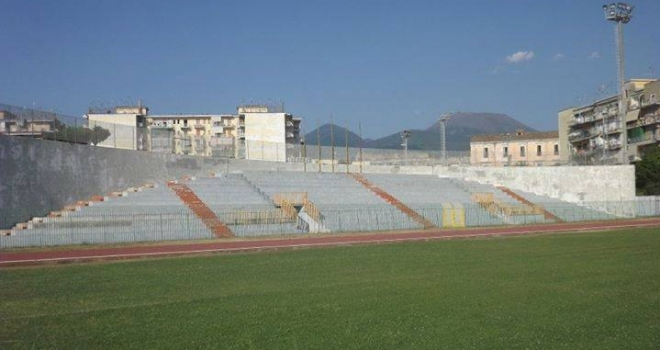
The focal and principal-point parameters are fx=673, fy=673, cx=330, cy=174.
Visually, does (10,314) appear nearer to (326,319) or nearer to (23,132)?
(326,319)

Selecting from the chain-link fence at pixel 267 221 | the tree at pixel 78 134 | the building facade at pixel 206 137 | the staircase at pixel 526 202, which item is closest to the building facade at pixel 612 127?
the staircase at pixel 526 202

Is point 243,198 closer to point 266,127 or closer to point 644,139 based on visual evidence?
point 266,127

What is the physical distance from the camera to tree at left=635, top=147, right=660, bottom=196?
61.9 metres

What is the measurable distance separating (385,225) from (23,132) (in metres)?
20.0

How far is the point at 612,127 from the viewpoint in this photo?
3255 inches

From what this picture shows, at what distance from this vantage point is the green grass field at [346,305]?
28.7 ft

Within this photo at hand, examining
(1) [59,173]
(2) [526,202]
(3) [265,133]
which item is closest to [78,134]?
(1) [59,173]

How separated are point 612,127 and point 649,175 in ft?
70.6

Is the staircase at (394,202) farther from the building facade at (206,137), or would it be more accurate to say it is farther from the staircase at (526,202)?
the staircase at (526,202)

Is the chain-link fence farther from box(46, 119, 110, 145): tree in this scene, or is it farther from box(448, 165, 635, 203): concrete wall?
box(46, 119, 110, 145): tree

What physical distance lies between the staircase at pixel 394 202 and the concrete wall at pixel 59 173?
14.5 meters

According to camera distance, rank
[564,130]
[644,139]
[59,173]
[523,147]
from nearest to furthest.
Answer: [59,173], [644,139], [564,130], [523,147]

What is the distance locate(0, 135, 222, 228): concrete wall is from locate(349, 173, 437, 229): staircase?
572 inches

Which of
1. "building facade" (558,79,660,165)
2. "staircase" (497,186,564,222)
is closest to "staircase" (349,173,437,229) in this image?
"staircase" (497,186,564,222)
